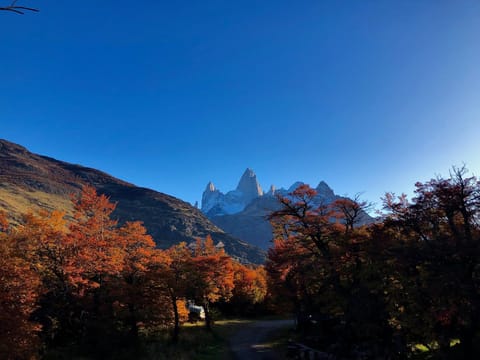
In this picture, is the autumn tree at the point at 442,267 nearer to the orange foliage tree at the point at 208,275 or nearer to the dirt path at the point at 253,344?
the dirt path at the point at 253,344

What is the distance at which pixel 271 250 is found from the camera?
33.9 metres

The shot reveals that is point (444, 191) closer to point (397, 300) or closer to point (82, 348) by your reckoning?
point (397, 300)

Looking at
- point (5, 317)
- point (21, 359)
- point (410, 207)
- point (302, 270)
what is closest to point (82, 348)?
point (21, 359)

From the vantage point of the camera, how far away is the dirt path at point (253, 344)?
74.8 feet

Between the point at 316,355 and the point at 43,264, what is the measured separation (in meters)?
23.7

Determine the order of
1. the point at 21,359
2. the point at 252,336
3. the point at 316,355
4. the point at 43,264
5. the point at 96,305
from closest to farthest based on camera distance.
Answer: the point at 21,359
the point at 316,355
the point at 96,305
the point at 43,264
the point at 252,336

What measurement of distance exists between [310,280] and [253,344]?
1010 centimetres

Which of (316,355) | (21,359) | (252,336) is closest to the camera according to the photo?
(21,359)

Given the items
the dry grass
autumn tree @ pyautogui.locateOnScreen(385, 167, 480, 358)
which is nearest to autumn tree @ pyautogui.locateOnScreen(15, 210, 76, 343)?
autumn tree @ pyautogui.locateOnScreen(385, 167, 480, 358)

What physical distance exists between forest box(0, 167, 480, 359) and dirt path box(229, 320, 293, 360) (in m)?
3.24

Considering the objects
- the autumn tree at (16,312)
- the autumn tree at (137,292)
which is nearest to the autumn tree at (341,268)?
the autumn tree at (137,292)

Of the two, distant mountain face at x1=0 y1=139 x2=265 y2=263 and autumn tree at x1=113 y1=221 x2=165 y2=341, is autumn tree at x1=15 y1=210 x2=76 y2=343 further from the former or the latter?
distant mountain face at x1=0 y1=139 x2=265 y2=263

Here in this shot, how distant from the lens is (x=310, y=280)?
22.3 metres

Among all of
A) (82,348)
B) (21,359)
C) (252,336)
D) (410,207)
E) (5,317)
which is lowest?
(252,336)
